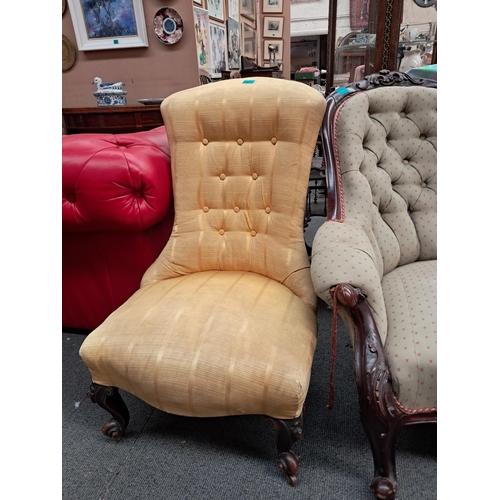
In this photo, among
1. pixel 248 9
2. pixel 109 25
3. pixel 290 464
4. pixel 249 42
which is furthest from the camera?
pixel 249 42

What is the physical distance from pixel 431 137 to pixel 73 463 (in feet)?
5.05

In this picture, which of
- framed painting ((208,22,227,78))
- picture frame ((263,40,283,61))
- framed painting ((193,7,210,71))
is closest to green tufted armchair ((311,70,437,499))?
framed painting ((193,7,210,71))

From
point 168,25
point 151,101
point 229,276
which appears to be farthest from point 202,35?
point 229,276

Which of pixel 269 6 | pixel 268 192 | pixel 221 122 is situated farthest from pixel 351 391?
pixel 269 6

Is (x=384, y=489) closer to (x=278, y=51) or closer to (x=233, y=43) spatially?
(x=233, y=43)

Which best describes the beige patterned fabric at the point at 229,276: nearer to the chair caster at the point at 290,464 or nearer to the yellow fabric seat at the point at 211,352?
the yellow fabric seat at the point at 211,352

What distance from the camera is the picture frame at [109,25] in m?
2.55

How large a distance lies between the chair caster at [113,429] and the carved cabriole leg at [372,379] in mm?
718

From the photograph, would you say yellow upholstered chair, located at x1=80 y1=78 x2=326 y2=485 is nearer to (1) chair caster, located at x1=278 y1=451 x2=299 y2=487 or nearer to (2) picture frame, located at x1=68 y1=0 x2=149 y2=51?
(1) chair caster, located at x1=278 y1=451 x2=299 y2=487

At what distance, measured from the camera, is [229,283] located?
42.3 inches

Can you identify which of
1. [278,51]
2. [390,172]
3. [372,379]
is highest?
[278,51]

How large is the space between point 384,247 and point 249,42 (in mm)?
3147

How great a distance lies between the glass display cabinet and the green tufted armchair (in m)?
0.55

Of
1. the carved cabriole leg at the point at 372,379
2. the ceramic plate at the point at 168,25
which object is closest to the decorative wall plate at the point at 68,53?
the ceramic plate at the point at 168,25
